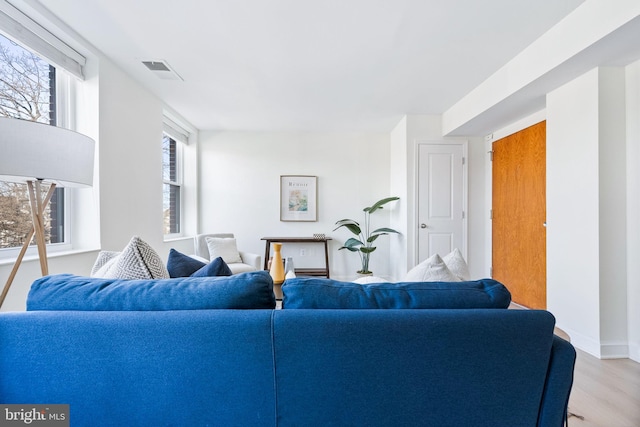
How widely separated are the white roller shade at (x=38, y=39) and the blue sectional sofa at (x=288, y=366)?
6.41ft

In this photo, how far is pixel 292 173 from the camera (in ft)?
15.0

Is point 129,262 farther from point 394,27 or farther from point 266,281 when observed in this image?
point 394,27

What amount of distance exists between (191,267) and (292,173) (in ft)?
10.7

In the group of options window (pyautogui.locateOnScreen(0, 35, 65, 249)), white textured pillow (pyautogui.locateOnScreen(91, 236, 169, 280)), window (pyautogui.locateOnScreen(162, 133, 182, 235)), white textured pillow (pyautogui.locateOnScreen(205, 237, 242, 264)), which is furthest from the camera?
window (pyautogui.locateOnScreen(162, 133, 182, 235))

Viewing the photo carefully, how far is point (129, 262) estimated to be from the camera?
3.96 feet

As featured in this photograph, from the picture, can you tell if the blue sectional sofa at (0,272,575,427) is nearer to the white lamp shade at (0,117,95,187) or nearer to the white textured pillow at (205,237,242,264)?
the white lamp shade at (0,117,95,187)

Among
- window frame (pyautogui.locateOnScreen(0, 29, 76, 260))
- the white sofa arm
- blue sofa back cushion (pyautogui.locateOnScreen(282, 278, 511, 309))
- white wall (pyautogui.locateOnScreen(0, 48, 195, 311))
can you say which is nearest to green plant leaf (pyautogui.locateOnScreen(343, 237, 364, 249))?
the white sofa arm

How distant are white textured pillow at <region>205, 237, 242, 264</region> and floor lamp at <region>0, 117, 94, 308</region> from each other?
204 cm

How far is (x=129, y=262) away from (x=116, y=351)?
1.39 feet

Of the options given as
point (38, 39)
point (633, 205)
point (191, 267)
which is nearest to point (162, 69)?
point (38, 39)

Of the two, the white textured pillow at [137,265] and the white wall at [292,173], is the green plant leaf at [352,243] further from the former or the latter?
the white textured pillow at [137,265]

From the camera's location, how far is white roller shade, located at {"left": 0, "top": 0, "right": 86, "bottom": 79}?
179cm

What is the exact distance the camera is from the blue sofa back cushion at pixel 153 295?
0.94 meters

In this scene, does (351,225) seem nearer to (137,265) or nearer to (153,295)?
(137,265)
